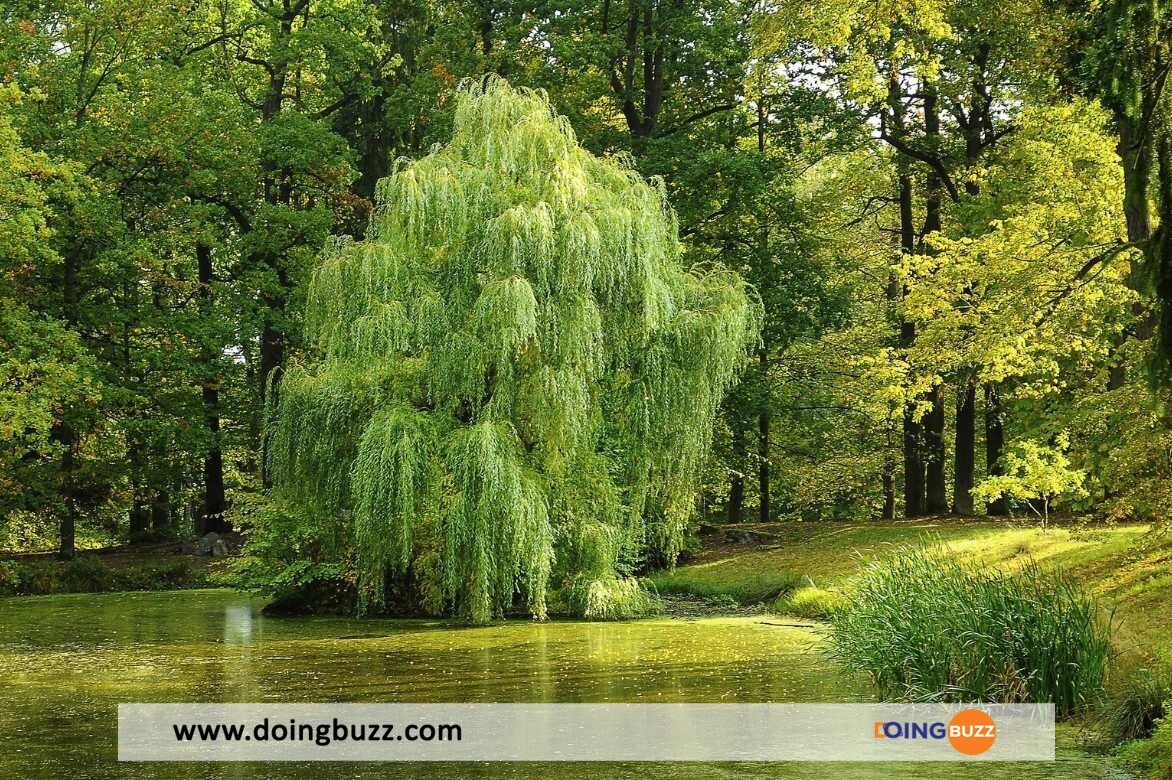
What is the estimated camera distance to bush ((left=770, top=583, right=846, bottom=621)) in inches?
593

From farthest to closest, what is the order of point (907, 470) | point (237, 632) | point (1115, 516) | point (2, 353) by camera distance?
point (907, 470) → point (2, 353) → point (237, 632) → point (1115, 516)

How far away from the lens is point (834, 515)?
33750mm

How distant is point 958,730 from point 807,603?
7.64 metres

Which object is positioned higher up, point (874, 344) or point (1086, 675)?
point (874, 344)

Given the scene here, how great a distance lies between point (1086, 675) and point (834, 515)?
25333 millimetres

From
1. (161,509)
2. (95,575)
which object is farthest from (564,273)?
(161,509)

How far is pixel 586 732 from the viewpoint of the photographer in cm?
829

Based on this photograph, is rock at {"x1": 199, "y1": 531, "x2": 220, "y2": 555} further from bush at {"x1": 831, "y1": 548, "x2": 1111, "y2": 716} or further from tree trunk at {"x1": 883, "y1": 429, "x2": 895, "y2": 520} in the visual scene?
bush at {"x1": 831, "y1": 548, "x2": 1111, "y2": 716}

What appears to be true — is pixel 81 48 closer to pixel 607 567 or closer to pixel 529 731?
pixel 607 567

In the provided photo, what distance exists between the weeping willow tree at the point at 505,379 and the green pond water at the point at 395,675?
1051 mm

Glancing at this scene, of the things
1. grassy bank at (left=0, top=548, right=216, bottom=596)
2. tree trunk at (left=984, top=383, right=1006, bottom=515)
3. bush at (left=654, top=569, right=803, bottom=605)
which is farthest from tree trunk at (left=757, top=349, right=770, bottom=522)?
grassy bank at (left=0, top=548, right=216, bottom=596)

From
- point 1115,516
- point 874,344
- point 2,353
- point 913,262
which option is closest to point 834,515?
point 874,344

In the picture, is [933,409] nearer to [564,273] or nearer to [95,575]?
[564,273]

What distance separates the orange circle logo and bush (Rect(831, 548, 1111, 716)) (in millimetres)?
207
